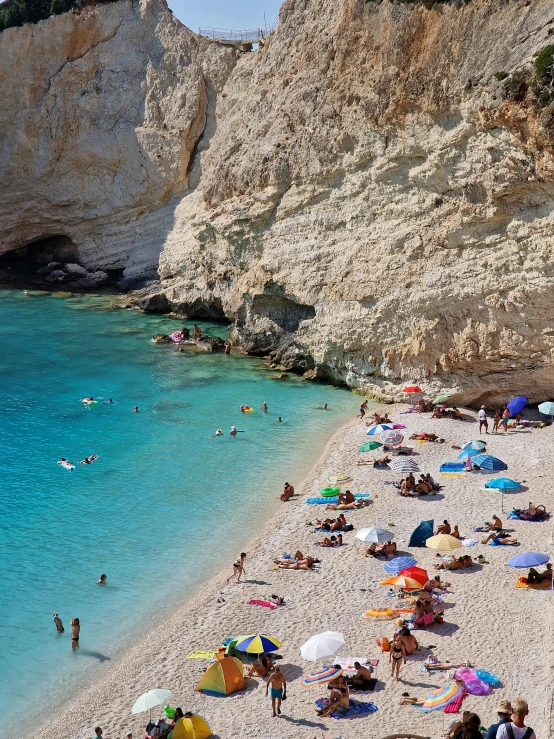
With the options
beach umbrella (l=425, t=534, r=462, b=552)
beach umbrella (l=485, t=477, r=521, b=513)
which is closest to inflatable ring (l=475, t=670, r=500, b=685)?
beach umbrella (l=425, t=534, r=462, b=552)

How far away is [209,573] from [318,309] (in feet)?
62.4

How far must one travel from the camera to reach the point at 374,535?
2378cm

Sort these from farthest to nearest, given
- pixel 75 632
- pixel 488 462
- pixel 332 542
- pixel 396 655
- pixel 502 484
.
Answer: pixel 488 462 → pixel 502 484 → pixel 332 542 → pixel 75 632 → pixel 396 655

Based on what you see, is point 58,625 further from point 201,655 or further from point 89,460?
point 89,460

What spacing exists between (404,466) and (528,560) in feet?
26.7

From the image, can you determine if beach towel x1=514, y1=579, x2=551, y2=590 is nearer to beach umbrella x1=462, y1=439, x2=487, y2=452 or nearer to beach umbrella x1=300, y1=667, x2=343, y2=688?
beach umbrella x1=300, y1=667, x2=343, y2=688

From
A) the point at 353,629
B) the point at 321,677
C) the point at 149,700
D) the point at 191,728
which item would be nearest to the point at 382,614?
the point at 353,629

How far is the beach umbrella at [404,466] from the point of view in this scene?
2892 cm

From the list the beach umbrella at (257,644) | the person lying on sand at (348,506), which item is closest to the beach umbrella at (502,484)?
the person lying on sand at (348,506)

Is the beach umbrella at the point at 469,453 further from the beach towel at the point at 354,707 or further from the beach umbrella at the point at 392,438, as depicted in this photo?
the beach towel at the point at 354,707

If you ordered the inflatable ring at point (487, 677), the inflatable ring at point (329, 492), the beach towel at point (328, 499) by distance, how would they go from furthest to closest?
the inflatable ring at point (329, 492) < the beach towel at point (328, 499) < the inflatable ring at point (487, 677)

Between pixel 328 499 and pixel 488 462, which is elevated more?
pixel 488 462

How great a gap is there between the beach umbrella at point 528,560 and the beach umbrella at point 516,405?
11946 mm

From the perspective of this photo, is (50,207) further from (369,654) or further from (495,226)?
(369,654)
